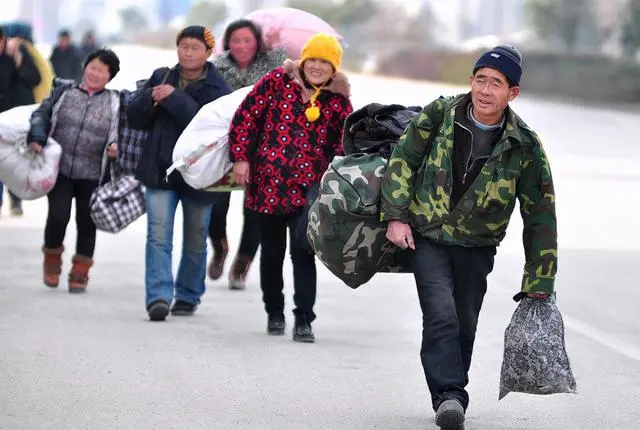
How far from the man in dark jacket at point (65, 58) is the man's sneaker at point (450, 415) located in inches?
908

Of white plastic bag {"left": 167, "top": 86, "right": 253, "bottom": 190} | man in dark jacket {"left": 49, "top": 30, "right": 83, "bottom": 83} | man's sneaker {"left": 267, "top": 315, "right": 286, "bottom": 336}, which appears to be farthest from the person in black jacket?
man in dark jacket {"left": 49, "top": 30, "right": 83, "bottom": 83}

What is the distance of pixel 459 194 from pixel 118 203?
4481 mm

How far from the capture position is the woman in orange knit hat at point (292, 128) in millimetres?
9508

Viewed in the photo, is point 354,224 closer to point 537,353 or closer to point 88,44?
point 537,353

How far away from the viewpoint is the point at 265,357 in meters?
9.38

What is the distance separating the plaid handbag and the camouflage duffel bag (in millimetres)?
3804

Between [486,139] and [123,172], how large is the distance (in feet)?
15.0

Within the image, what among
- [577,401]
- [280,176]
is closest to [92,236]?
[280,176]

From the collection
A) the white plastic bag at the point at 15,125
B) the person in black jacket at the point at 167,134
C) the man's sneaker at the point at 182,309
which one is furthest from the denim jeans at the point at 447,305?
the white plastic bag at the point at 15,125

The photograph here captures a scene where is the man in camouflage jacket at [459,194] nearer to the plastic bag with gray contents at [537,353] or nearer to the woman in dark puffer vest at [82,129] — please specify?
the plastic bag with gray contents at [537,353]

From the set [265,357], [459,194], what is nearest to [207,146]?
[265,357]

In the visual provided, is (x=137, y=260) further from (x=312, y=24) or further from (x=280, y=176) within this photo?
(x=280, y=176)

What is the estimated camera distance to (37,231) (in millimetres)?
16672

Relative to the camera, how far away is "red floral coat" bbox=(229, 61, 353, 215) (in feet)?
31.3
